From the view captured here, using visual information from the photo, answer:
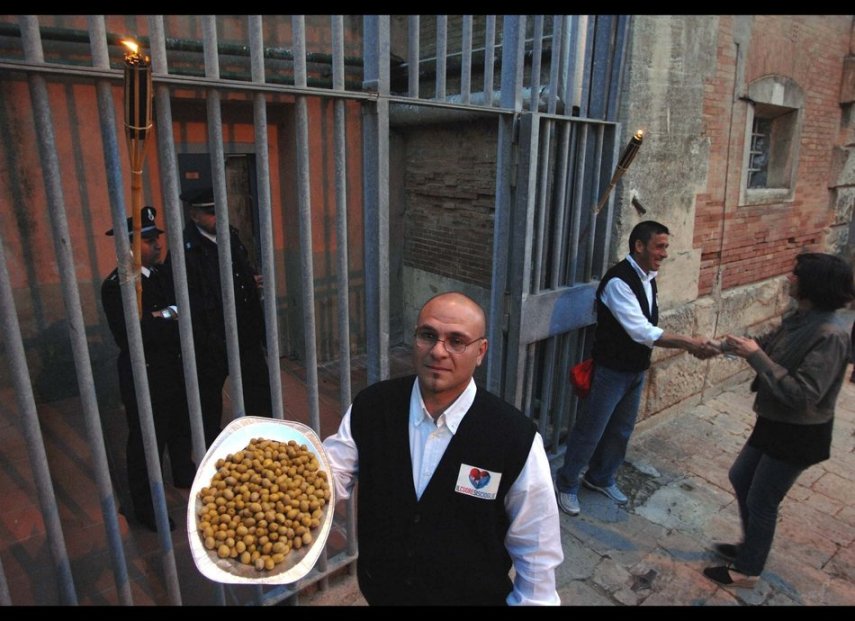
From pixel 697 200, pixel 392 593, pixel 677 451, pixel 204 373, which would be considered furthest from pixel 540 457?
pixel 697 200

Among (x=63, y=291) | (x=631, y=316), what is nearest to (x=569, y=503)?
(x=631, y=316)

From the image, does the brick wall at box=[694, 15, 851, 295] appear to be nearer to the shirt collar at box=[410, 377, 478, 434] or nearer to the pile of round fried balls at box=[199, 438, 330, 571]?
the shirt collar at box=[410, 377, 478, 434]

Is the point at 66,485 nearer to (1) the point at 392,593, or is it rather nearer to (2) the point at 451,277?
(1) the point at 392,593

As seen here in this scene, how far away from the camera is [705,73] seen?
4844 mm

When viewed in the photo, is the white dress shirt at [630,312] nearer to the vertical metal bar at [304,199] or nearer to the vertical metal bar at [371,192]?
the vertical metal bar at [371,192]

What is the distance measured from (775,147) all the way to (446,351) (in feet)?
21.9

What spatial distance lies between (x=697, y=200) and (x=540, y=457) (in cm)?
422

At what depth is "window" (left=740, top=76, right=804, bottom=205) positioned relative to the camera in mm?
5934

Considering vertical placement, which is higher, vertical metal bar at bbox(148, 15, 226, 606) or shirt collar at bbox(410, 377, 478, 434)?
vertical metal bar at bbox(148, 15, 226, 606)

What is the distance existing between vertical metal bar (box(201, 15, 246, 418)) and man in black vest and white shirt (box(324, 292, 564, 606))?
31.8 inches

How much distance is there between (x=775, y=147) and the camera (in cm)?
665

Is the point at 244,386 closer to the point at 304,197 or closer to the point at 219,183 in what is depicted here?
the point at 304,197

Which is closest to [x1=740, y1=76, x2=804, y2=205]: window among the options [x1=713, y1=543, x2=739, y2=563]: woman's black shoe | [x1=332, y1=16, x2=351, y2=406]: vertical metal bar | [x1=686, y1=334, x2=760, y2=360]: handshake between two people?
[x1=686, y1=334, x2=760, y2=360]: handshake between two people

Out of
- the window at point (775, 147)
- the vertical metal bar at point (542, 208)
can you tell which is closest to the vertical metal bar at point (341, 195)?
the vertical metal bar at point (542, 208)
